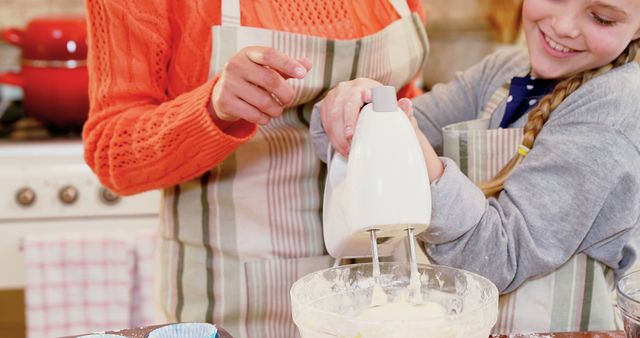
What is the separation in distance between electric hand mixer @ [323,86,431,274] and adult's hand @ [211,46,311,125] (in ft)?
0.42

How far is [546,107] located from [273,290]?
476mm

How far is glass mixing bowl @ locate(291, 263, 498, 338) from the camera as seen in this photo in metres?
0.81

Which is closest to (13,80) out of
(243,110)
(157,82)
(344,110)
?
(157,82)

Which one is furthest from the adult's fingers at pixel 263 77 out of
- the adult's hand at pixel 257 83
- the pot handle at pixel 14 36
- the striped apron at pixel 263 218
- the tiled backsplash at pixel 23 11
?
the tiled backsplash at pixel 23 11

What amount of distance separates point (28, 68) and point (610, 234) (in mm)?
1561

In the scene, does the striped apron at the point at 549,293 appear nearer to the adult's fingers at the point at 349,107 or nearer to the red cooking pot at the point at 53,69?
the adult's fingers at the point at 349,107

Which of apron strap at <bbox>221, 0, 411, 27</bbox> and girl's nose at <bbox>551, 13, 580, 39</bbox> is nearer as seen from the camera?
girl's nose at <bbox>551, 13, 580, 39</bbox>

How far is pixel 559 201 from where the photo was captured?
3.51ft

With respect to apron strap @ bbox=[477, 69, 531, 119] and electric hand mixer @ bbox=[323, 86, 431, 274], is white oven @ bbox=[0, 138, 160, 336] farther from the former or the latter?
electric hand mixer @ bbox=[323, 86, 431, 274]

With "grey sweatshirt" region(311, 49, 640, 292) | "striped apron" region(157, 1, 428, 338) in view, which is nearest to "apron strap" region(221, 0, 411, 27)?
"striped apron" region(157, 1, 428, 338)

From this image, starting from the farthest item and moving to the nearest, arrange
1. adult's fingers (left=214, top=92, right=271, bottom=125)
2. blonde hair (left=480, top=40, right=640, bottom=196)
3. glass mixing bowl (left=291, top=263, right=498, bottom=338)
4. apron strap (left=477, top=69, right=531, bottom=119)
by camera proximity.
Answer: apron strap (left=477, top=69, right=531, bottom=119) < blonde hair (left=480, top=40, right=640, bottom=196) < adult's fingers (left=214, top=92, right=271, bottom=125) < glass mixing bowl (left=291, top=263, right=498, bottom=338)

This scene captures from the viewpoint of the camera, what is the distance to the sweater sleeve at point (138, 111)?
1151 mm

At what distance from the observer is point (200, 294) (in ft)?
4.36

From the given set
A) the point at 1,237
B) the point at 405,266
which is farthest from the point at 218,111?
→ the point at 1,237
